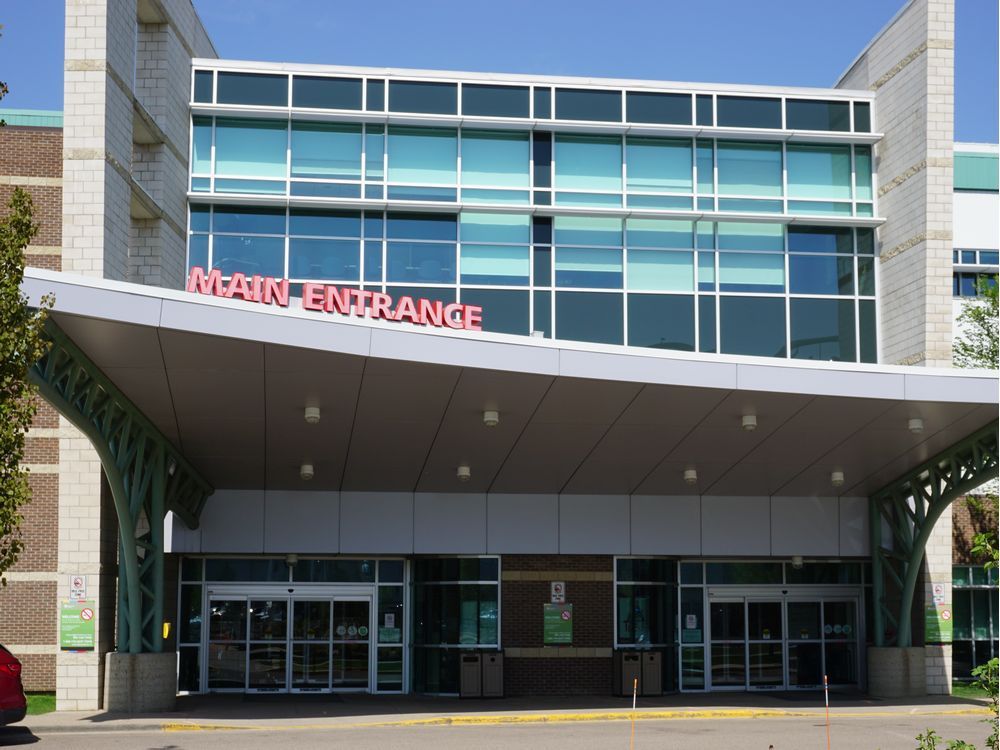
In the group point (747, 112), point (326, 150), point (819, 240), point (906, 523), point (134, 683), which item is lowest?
point (134, 683)

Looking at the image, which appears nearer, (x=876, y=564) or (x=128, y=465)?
(x=128, y=465)

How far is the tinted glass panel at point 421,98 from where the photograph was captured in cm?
3048

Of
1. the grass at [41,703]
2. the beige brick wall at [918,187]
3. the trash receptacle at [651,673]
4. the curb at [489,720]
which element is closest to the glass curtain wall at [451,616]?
the trash receptacle at [651,673]

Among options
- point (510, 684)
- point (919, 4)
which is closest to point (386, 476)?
point (510, 684)

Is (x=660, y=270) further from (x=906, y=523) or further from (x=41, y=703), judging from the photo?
(x=41, y=703)

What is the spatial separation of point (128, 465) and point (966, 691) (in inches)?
759

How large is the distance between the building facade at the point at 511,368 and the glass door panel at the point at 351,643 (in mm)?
67

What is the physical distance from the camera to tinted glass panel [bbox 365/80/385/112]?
30.4 meters

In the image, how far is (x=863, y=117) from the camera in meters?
32.0

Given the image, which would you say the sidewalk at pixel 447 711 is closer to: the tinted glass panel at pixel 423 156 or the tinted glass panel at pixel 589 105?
the tinted glass panel at pixel 423 156

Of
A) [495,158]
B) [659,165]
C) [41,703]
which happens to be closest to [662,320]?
[659,165]

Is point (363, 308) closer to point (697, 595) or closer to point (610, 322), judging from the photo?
point (610, 322)

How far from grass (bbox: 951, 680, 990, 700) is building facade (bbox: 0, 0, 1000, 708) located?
83 centimetres

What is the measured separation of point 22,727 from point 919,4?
24.8 meters
